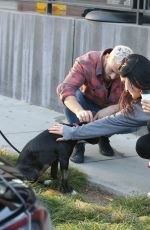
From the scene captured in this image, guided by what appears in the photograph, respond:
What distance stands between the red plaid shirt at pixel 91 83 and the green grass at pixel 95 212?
3.30 feet

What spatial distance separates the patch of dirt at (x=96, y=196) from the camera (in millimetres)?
5102

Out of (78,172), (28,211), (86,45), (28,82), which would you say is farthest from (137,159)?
(28,211)

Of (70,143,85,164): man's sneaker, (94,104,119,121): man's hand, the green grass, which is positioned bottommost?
(70,143,85,164): man's sneaker

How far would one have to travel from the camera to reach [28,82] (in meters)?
8.66

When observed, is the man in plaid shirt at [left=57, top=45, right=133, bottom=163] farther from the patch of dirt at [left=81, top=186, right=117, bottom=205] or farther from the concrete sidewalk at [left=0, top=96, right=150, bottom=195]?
the patch of dirt at [left=81, top=186, right=117, bottom=205]

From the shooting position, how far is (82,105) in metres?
5.86

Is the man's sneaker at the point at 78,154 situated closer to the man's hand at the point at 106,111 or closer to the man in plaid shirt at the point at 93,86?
the man in plaid shirt at the point at 93,86

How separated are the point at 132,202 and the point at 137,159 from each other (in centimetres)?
143

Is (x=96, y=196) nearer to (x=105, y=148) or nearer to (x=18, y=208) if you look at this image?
(x=105, y=148)

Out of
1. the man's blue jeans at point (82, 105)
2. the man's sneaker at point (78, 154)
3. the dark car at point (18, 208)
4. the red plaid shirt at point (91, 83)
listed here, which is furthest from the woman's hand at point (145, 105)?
the dark car at point (18, 208)

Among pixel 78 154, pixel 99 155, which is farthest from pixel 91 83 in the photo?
pixel 99 155

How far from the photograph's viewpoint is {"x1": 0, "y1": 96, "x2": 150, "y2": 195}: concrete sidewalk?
5.41m

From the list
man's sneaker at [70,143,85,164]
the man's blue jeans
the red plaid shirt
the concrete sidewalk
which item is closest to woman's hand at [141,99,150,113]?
the concrete sidewalk

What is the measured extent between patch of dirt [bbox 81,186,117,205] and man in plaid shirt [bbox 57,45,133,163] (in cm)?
59
